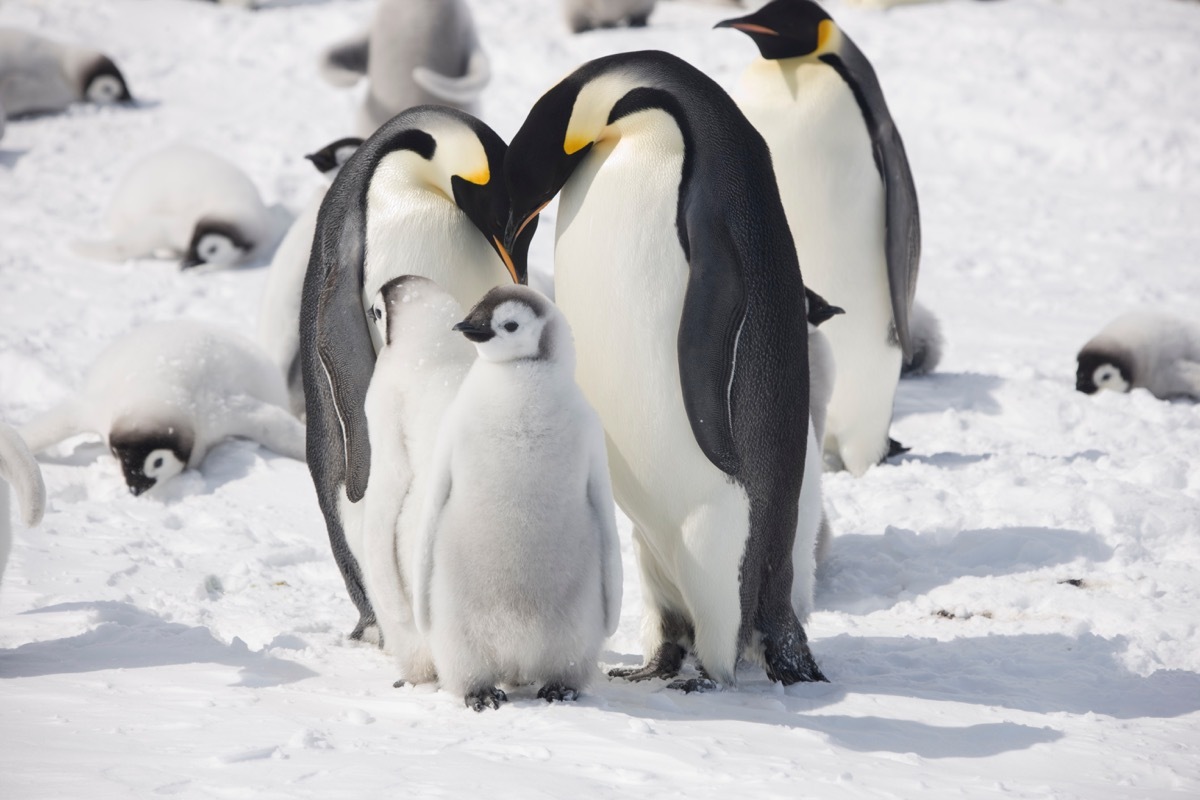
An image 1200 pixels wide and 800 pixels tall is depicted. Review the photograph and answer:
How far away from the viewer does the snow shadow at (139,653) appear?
2883 millimetres

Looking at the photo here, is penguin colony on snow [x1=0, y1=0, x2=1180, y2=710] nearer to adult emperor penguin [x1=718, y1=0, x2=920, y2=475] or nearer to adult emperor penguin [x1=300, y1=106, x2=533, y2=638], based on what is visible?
adult emperor penguin [x1=300, y1=106, x2=533, y2=638]

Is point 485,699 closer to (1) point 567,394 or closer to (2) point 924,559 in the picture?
(1) point 567,394

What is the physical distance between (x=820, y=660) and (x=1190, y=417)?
2980 millimetres

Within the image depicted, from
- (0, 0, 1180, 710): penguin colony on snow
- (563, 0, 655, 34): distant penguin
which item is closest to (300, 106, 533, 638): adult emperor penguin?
(0, 0, 1180, 710): penguin colony on snow

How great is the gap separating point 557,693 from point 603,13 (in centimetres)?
995

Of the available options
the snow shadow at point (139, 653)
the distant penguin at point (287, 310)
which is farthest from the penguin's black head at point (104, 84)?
the snow shadow at point (139, 653)

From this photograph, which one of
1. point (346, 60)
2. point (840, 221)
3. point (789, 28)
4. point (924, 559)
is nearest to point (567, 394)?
point (924, 559)

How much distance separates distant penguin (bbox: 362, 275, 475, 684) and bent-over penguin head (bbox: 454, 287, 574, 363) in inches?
10.7

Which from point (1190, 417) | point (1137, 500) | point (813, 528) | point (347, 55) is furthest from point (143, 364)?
point (347, 55)

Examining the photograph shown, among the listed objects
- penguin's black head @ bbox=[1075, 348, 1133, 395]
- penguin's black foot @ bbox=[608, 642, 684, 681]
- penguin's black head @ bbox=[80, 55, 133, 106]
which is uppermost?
penguin's black head @ bbox=[80, 55, 133, 106]

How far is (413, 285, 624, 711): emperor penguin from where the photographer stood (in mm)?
2619

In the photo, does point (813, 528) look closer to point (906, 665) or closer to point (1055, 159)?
point (906, 665)

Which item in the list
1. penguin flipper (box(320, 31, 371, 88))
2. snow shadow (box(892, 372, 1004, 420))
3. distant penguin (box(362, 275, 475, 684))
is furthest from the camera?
penguin flipper (box(320, 31, 371, 88))

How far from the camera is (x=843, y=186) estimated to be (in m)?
4.76
